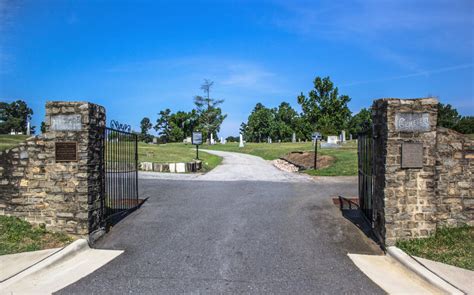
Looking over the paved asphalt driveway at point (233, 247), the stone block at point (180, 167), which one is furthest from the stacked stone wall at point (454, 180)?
the stone block at point (180, 167)

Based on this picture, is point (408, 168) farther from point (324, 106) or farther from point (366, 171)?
point (324, 106)

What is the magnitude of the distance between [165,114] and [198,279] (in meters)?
71.8

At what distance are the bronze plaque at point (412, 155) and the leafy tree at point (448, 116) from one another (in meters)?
67.8

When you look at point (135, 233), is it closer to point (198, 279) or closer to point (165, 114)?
point (198, 279)

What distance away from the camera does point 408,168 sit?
6332 millimetres

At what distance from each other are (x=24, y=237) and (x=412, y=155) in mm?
7990

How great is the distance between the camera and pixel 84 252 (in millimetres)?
6207

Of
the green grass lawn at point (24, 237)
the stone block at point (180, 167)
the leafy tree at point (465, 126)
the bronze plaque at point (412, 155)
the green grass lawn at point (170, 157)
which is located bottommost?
the green grass lawn at point (24, 237)

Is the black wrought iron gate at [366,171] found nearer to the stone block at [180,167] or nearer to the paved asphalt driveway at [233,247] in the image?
the paved asphalt driveway at [233,247]

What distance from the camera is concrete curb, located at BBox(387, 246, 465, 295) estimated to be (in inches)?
177

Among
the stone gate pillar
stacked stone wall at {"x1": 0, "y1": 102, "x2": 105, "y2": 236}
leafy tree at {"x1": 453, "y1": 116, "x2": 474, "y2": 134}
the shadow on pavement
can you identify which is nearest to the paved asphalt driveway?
the shadow on pavement

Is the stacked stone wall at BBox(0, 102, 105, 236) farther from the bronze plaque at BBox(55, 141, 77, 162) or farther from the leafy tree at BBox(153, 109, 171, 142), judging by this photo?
the leafy tree at BBox(153, 109, 171, 142)

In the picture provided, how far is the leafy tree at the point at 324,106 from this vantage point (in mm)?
47156

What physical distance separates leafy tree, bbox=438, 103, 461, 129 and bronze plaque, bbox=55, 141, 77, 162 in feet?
235
